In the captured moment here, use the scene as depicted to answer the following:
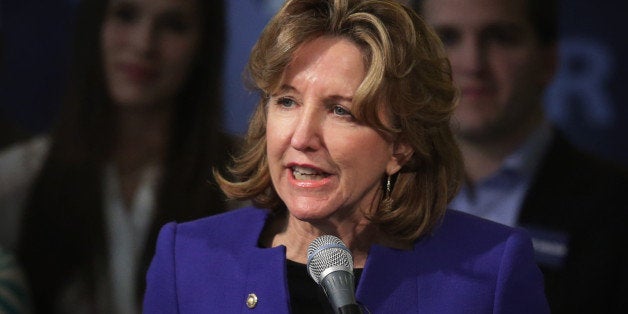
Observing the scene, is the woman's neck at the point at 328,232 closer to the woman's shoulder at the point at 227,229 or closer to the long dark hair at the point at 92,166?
the woman's shoulder at the point at 227,229

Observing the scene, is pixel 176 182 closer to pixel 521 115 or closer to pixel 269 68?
pixel 521 115

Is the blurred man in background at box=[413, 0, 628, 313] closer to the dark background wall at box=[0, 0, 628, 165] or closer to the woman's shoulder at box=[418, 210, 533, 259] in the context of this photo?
the dark background wall at box=[0, 0, 628, 165]

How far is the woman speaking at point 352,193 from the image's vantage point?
2475mm

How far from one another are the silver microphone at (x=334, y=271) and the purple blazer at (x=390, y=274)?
525 mm

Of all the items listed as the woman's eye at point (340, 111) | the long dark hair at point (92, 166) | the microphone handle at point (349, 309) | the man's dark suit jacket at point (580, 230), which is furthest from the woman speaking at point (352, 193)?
the long dark hair at point (92, 166)

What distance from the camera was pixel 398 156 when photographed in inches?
104

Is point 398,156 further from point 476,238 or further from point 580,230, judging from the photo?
point 580,230

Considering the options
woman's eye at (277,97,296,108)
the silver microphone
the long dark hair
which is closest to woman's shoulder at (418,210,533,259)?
woman's eye at (277,97,296,108)

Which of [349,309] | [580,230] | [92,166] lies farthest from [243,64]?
[349,309]

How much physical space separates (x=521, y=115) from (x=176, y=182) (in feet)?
4.48

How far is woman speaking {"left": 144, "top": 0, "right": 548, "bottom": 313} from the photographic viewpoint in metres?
2.47

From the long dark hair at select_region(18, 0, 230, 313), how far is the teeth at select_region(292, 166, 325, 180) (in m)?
1.69

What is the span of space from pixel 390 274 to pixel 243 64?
69.3 inches

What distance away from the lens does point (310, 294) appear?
2.62m
